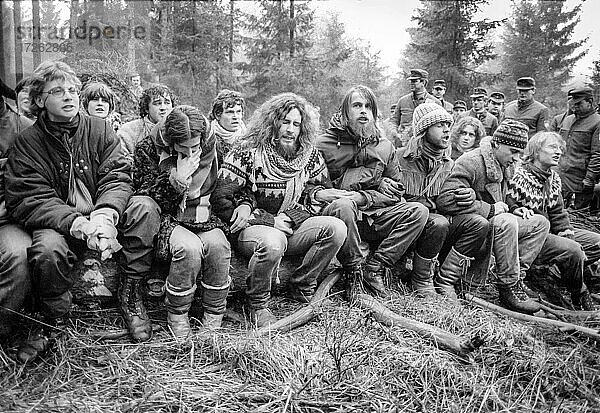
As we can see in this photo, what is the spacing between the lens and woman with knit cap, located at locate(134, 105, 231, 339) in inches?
124

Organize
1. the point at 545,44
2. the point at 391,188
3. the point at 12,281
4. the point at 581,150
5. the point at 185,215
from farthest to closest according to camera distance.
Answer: the point at 545,44, the point at 581,150, the point at 391,188, the point at 185,215, the point at 12,281

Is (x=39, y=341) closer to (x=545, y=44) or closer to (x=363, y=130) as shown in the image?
(x=363, y=130)

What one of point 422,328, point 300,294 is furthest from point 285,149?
point 422,328

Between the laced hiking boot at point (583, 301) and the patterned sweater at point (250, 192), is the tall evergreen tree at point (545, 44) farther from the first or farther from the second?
the patterned sweater at point (250, 192)

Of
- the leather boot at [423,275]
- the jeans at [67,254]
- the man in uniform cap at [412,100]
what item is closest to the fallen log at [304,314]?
the leather boot at [423,275]

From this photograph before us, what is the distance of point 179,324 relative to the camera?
319 centimetres

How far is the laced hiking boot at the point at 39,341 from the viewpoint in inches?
107

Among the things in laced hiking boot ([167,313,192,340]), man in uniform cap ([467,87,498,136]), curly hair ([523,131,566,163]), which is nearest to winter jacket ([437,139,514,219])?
curly hair ([523,131,566,163])

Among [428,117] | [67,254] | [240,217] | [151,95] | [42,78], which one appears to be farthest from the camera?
[151,95]

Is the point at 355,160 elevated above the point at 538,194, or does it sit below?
above

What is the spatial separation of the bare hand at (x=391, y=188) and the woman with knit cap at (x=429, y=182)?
164 mm

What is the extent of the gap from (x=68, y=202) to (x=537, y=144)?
153 inches

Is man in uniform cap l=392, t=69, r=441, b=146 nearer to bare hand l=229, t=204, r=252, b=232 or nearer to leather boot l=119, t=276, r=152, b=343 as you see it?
bare hand l=229, t=204, r=252, b=232

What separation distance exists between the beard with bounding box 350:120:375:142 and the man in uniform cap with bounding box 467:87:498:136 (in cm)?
461
